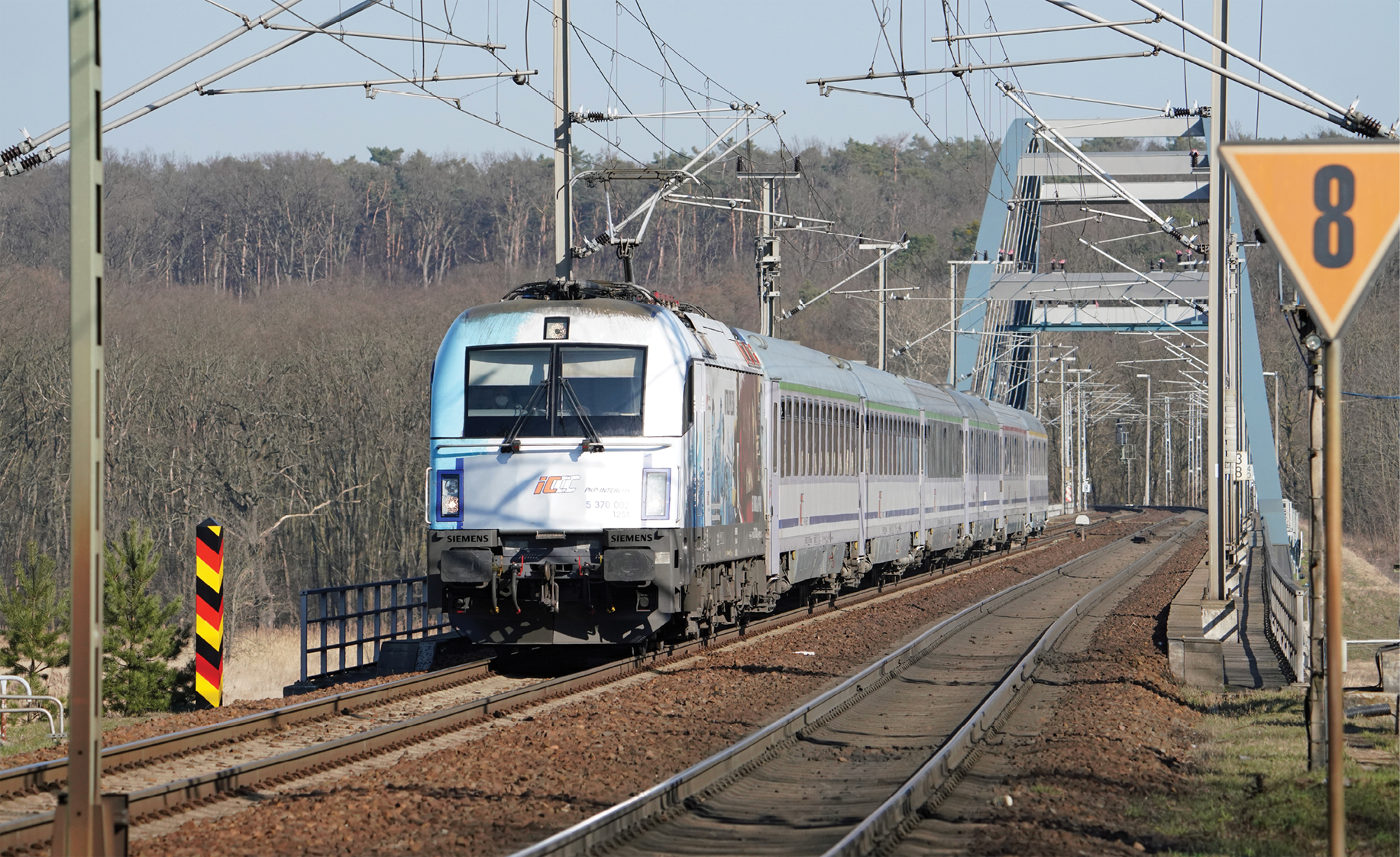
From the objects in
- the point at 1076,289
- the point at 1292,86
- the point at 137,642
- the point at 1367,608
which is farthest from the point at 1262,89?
the point at 1076,289

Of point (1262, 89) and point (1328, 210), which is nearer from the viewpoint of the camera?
point (1328, 210)

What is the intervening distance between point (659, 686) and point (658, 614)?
0.74 m

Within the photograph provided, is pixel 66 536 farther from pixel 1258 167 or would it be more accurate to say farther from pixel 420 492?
pixel 1258 167

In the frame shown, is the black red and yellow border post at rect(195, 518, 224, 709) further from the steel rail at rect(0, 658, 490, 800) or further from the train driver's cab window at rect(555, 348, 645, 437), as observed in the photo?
the train driver's cab window at rect(555, 348, 645, 437)

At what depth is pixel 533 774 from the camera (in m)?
9.97

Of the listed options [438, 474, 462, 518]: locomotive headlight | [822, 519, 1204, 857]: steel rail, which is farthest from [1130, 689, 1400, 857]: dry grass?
[438, 474, 462, 518]: locomotive headlight

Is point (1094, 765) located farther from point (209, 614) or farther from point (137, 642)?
point (137, 642)

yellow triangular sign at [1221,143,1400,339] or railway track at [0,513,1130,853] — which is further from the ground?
yellow triangular sign at [1221,143,1400,339]

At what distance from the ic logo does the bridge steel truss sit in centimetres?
2973

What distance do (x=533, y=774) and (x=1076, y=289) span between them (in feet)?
186

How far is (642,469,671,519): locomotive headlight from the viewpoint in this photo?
14.5 m

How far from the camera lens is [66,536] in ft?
170

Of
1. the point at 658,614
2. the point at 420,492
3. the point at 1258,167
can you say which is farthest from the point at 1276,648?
the point at 420,492

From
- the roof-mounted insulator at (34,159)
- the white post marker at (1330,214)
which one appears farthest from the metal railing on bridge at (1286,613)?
the roof-mounted insulator at (34,159)
